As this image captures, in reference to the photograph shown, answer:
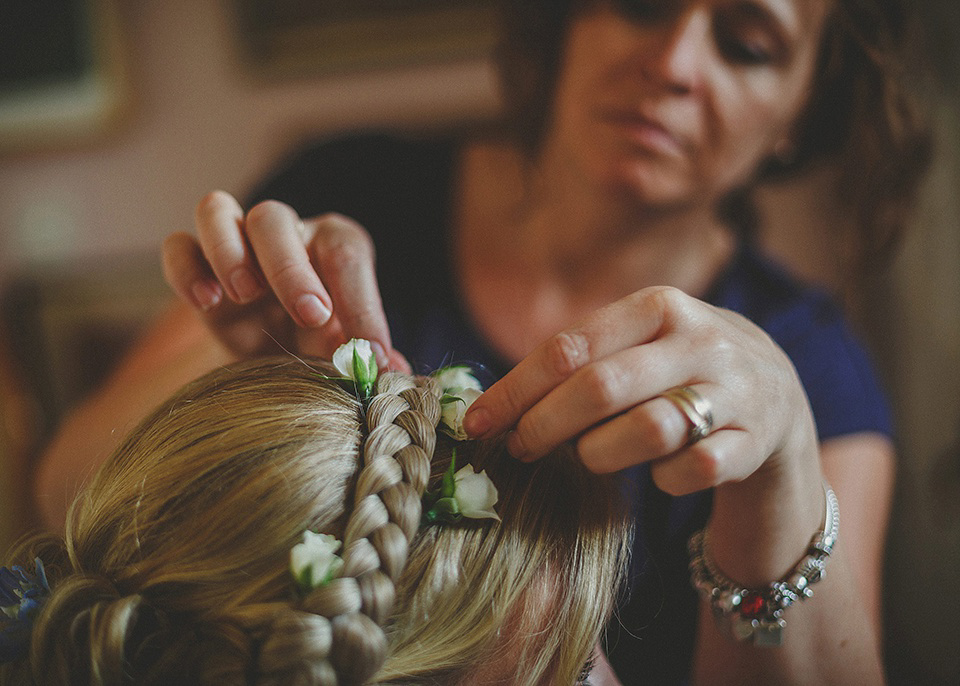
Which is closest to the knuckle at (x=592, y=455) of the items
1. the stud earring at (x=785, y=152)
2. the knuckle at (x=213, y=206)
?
the knuckle at (x=213, y=206)

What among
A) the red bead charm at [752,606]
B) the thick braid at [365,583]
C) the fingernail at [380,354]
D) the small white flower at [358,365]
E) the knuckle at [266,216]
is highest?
the knuckle at [266,216]

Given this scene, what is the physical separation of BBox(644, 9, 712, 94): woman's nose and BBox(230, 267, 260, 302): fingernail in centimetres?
57

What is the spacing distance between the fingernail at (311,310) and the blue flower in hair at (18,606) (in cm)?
27

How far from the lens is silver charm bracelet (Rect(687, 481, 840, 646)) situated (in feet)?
1.96

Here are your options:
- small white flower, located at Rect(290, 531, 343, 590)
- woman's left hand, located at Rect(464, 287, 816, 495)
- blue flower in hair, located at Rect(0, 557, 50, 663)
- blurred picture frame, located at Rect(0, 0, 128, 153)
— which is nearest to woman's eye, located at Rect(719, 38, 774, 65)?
woman's left hand, located at Rect(464, 287, 816, 495)

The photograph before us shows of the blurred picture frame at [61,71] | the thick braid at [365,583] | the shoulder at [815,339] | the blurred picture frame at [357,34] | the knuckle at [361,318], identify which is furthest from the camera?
the blurred picture frame at [61,71]

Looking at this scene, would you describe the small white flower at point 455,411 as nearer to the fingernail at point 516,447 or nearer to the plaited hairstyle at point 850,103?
the fingernail at point 516,447

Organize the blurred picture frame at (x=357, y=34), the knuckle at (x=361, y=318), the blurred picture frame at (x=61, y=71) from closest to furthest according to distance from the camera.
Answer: the knuckle at (x=361, y=318) < the blurred picture frame at (x=357, y=34) < the blurred picture frame at (x=61, y=71)

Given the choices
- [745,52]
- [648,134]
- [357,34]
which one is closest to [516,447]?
[648,134]

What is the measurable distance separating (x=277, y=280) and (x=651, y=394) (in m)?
0.35

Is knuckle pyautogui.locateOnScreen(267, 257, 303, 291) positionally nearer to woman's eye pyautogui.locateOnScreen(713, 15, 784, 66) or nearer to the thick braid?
the thick braid

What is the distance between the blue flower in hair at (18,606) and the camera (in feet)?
1.56

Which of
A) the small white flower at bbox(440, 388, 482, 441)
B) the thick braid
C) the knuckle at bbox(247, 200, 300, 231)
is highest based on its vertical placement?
the knuckle at bbox(247, 200, 300, 231)

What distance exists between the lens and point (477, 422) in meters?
0.51
